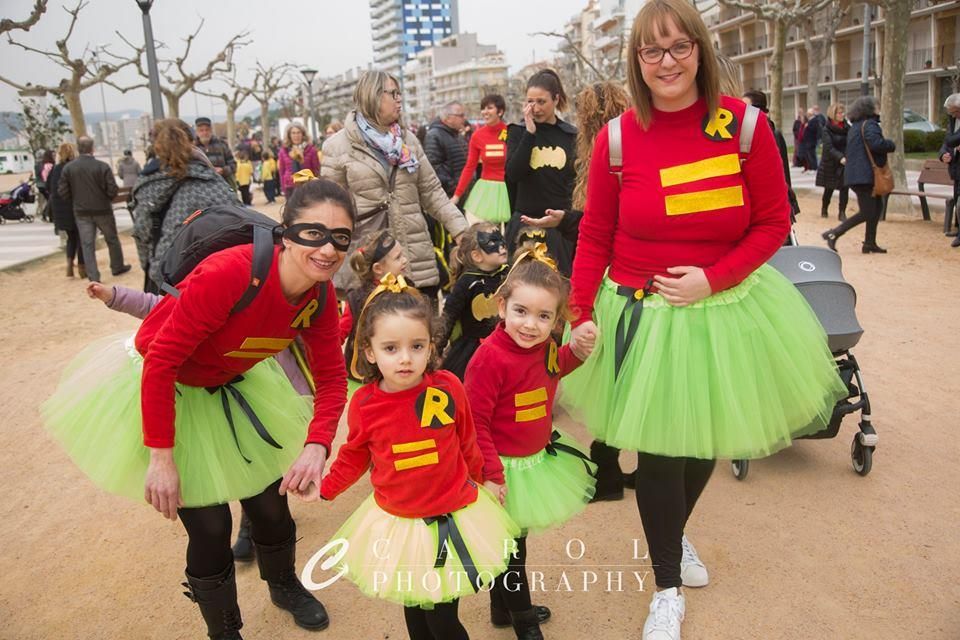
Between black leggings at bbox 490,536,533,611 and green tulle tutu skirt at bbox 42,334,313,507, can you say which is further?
black leggings at bbox 490,536,533,611

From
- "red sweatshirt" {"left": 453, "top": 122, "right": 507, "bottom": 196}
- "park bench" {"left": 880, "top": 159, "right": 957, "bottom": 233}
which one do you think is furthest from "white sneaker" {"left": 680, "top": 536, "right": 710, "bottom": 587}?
"park bench" {"left": 880, "top": 159, "right": 957, "bottom": 233}

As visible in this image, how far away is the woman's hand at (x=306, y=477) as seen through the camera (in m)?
2.40

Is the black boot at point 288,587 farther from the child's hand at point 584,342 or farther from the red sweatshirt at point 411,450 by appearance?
the child's hand at point 584,342

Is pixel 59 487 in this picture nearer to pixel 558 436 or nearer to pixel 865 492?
pixel 558 436

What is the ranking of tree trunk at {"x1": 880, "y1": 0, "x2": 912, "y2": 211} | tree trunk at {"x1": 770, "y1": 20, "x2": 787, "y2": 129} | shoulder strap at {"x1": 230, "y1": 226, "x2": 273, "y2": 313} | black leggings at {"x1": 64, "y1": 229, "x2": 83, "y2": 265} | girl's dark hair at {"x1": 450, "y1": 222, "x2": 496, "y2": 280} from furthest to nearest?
tree trunk at {"x1": 770, "y1": 20, "x2": 787, "y2": 129} → tree trunk at {"x1": 880, "y1": 0, "x2": 912, "y2": 211} → black leggings at {"x1": 64, "y1": 229, "x2": 83, "y2": 265} → girl's dark hair at {"x1": 450, "y1": 222, "x2": 496, "y2": 280} → shoulder strap at {"x1": 230, "y1": 226, "x2": 273, "y2": 313}

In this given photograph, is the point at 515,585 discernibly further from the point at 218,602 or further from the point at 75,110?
the point at 75,110

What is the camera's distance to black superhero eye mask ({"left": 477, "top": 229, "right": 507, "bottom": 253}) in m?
3.77

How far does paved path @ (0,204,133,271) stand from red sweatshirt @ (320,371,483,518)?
12.5 meters

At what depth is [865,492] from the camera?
3828 mm

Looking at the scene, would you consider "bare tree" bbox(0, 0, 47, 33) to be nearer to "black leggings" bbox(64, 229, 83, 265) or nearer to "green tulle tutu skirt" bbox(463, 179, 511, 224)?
"black leggings" bbox(64, 229, 83, 265)

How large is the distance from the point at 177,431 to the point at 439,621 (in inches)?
45.4

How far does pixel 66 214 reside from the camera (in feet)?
36.2

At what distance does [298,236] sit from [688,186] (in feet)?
4.47

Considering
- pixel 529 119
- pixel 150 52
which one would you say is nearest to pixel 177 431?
pixel 529 119
